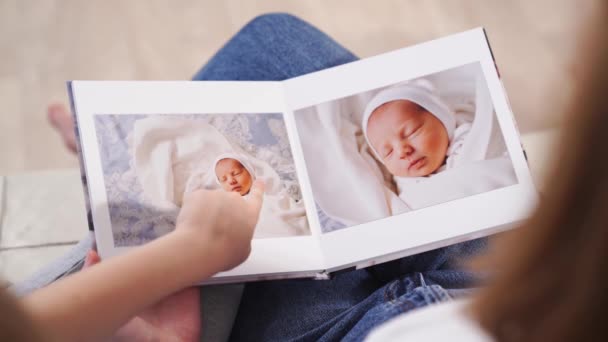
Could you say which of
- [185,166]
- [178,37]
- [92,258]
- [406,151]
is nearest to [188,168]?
[185,166]

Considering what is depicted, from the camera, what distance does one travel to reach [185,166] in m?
0.58

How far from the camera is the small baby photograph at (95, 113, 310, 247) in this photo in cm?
55

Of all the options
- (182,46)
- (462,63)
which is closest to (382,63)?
(462,63)

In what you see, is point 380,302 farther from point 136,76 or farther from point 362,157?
point 136,76

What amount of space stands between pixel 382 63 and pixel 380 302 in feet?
0.82

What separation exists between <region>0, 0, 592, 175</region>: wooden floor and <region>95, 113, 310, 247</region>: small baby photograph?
52 cm

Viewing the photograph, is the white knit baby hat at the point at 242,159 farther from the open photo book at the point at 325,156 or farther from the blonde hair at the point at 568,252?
the blonde hair at the point at 568,252

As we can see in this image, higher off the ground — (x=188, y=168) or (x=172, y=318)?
(x=188, y=168)

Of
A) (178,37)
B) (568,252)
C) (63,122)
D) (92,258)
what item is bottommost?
(568,252)

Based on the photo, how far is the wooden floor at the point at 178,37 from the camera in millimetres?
1062

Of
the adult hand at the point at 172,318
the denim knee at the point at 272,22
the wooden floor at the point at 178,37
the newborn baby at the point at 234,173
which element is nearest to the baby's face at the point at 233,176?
the newborn baby at the point at 234,173

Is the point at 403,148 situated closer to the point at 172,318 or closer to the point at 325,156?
the point at 325,156

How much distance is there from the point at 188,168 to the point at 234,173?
46 millimetres

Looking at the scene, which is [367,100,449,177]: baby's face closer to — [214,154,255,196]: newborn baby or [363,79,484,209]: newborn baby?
[363,79,484,209]: newborn baby
